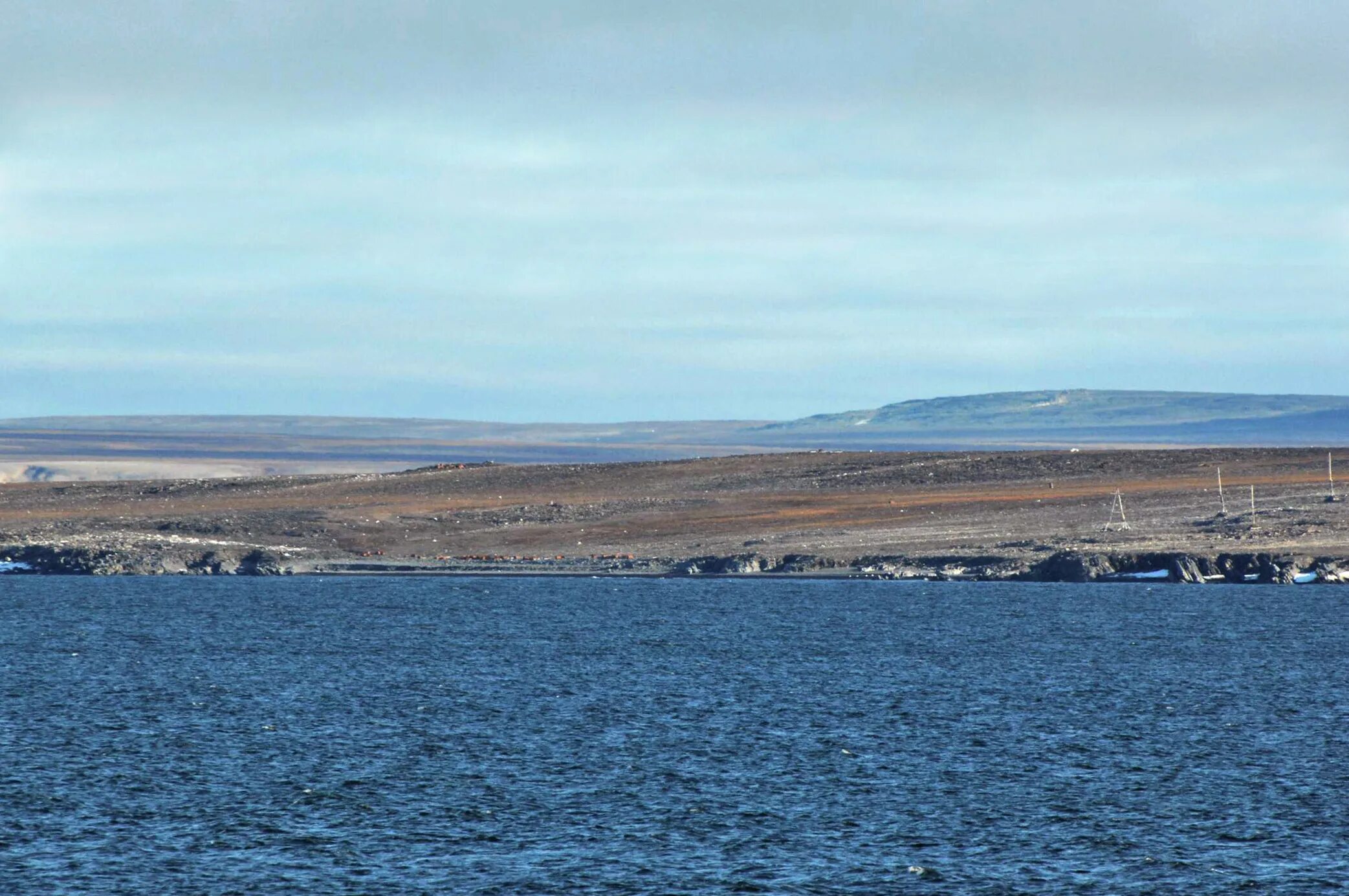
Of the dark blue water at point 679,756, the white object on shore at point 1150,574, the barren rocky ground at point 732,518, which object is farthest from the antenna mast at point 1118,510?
the dark blue water at point 679,756

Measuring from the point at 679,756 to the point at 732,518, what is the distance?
74695 mm

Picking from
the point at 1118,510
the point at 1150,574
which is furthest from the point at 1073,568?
the point at 1118,510

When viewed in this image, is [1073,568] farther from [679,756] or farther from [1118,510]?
[679,756]

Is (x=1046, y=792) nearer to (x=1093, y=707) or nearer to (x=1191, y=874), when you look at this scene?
(x=1191, y=874)

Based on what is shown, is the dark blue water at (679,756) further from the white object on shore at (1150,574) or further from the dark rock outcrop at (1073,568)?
the white object on shore at (1150,574)

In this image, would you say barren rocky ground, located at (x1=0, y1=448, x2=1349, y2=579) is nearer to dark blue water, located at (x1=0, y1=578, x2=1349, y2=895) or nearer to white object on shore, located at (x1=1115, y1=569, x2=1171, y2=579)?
white object on shore, located at (x1=1115, y1=569, x2=1171, y2=579)

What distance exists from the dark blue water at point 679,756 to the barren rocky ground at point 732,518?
19665 mm

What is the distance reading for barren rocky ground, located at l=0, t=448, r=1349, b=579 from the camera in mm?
97688

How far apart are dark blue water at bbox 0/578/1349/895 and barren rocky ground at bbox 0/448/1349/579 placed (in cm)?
1966

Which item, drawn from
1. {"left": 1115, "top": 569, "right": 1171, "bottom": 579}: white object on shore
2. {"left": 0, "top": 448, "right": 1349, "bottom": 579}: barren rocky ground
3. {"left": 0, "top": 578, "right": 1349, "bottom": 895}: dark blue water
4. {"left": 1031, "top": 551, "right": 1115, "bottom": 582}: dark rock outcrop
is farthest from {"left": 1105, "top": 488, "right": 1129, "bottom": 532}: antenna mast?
{"left": 0, "top": 578, "right": 1349, "bottom": 895}: dark blue water

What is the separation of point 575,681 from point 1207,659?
21902mm

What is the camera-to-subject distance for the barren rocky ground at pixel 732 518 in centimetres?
9769

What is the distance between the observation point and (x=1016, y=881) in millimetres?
29797

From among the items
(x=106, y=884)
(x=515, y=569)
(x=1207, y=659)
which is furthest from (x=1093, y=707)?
(x=515, y=569)
